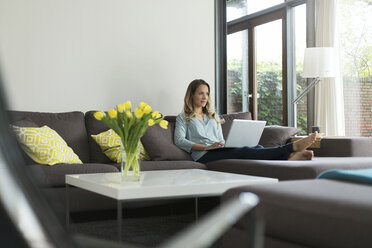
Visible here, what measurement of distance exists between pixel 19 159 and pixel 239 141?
359 centimetres

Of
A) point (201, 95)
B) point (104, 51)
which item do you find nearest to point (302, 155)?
point (201, 95)

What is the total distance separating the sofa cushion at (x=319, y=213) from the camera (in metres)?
1.40

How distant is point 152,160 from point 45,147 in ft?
3.05

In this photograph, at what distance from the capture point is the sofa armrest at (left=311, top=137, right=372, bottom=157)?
12.3 ft

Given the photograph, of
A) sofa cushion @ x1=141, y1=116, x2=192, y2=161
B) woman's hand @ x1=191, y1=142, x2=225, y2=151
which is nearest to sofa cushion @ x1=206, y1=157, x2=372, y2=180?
woman's hand @ x1=191, y1=142, x2=225, y2=151

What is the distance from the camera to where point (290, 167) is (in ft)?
9.68

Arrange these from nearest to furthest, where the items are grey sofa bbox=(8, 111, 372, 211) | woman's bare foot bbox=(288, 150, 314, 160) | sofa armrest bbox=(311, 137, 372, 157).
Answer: grey sofa bbox=(8, 111, 372, 211)
woman's bare foot bbox=(288, 150, 314, 160)
sofa armrest bbox=(311, 137, 372, 157)

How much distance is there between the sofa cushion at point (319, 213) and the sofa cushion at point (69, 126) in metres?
2.30

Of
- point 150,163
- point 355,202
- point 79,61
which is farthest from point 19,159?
point 79,61

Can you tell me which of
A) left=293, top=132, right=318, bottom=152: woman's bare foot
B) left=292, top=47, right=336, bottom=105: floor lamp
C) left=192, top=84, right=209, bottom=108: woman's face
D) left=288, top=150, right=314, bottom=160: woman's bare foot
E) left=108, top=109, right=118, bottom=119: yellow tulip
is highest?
left=292, top=47, right=336, bottom=105: floor lamp

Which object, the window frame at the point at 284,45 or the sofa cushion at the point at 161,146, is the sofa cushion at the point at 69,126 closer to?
the sofa cushion at the point at 161,146

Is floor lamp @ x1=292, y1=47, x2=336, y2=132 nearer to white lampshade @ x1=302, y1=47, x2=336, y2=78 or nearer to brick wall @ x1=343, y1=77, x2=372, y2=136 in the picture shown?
white lampshade @ x1=302, y1=47, x2=336, y2=78

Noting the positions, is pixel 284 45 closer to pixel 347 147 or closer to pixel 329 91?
pixel 329 91

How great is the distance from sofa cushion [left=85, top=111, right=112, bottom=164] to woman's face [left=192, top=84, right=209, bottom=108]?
0.81m
